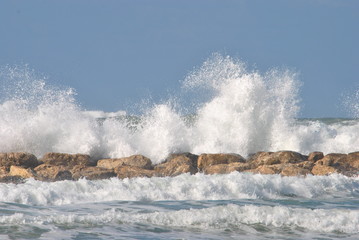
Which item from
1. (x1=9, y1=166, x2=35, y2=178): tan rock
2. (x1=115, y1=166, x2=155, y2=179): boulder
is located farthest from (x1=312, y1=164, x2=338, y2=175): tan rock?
(x1=9, y1=166, x2=35, y2=178): tan rock

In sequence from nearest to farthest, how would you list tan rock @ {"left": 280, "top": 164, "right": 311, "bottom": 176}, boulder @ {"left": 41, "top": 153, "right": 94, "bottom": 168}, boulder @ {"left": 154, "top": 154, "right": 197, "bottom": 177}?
tan rock @ {"left": 280, "top": 164, "right": 311, "bottom": 176}
boulder @ {"left": 154, "top": 154, "right": 197, "bottom": 177}
boulder @ {"left": 41, "top": 153, "right": 94, "bottom": 168}

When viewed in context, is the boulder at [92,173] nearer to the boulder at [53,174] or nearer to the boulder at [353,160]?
the boulder at [53,174]

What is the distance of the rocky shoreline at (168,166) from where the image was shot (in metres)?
13.1

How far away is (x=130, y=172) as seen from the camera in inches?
534

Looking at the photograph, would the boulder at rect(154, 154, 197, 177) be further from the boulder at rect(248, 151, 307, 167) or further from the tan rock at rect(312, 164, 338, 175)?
the tan rock at rect(312, 164, 338, 175)

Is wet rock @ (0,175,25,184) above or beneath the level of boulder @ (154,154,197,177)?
beneath

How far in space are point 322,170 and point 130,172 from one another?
406 centimetres

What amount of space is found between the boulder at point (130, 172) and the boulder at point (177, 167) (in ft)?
1.15

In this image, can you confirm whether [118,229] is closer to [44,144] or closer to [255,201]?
[255,201]

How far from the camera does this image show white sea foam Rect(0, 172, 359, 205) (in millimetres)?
10680

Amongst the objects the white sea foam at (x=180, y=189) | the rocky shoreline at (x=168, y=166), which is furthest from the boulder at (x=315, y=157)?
the white sea foam at (x=180, y=189)

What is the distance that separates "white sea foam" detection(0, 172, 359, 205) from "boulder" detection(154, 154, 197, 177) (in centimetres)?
116

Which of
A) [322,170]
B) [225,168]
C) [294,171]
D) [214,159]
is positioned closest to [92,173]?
[225,168]

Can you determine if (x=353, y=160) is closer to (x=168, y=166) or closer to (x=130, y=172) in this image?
(x=168, y=166)
